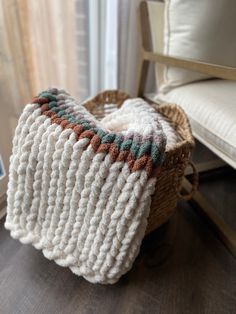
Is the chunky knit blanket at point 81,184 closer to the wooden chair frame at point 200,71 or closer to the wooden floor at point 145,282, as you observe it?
the wooden floor at point 145,282

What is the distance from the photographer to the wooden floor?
692mm

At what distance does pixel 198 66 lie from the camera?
2.66ft

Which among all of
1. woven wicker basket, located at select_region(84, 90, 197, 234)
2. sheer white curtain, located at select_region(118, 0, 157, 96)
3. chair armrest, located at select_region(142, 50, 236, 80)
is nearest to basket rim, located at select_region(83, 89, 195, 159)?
woven wicker basket, located at select_region(84, 90, 197, 234)

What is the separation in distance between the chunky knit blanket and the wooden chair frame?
0.26 m

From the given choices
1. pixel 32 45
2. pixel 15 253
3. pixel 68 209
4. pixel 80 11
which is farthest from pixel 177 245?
pixel 80 11

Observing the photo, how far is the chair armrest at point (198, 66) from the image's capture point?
73 centimetres

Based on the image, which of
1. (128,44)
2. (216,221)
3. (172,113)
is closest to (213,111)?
(172,113)

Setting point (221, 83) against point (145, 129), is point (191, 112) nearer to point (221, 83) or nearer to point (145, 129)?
point (221, 83)

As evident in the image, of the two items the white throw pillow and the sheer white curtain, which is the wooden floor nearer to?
the white throw pillow

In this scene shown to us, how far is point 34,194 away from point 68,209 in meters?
0.11

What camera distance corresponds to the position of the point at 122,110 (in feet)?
2.67

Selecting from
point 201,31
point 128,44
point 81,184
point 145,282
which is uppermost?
point 201,31

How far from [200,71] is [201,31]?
17cm

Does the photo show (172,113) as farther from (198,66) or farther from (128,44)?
(128,44)
